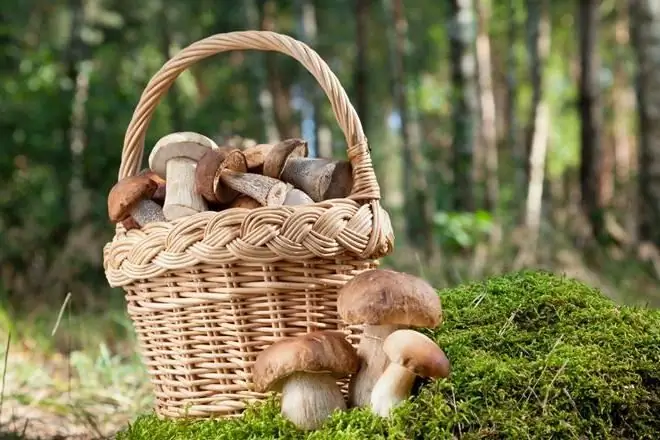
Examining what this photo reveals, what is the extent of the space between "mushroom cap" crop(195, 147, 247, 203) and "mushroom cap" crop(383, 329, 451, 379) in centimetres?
83

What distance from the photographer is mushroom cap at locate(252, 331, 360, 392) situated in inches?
86.1

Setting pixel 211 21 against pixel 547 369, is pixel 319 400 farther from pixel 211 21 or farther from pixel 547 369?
pixel 211 21

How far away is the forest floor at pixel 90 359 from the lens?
365cm

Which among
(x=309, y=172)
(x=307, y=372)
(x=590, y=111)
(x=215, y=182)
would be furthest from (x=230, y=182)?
(x=590, y=111)

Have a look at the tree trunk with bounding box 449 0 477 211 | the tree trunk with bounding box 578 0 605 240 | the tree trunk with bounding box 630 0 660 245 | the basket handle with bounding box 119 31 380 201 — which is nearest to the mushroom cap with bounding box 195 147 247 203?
the basket handle with bounding box 119 31 380 201

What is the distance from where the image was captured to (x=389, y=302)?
2.21 m

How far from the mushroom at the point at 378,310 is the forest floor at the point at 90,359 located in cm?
98

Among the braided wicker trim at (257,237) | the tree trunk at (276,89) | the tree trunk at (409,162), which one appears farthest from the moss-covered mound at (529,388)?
the tree trunk at (276,89)

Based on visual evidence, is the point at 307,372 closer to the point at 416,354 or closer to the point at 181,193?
the point at 416,354

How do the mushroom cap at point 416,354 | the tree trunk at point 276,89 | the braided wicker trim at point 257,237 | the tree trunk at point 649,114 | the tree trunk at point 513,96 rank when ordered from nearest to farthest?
the mushroom cap at point 416,354
the braided wicker trim at point 257,237
the tree trunk at point 649,114
the tree trunk at point 513,96
the tree trunk at point 276,89

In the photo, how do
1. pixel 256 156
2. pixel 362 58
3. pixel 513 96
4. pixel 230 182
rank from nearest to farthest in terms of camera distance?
pixel 230 182 < pixel 256 156 < pixel 362 58 < pixel 513 96

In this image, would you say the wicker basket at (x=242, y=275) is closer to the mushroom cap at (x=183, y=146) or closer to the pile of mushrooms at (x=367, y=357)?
the pile of mushrooms at (x=367, y=357)

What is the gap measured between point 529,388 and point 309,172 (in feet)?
3.41

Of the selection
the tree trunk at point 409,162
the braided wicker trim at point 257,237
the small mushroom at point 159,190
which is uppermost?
the small mushroom at point 159,190
